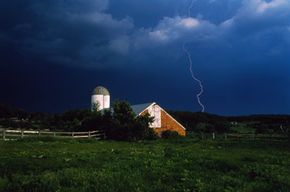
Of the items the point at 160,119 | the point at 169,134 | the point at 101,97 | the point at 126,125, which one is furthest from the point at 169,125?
the point at 101,97

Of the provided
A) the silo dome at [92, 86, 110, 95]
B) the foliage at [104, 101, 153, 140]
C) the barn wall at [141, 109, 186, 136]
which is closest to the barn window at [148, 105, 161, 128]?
the barn wall at [141, 109, 186, 136]

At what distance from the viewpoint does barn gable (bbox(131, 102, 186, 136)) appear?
7006 centimetres

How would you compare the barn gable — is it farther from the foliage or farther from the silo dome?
the silo dome

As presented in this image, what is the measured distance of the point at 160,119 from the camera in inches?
2800

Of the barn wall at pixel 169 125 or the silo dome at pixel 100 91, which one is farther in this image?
the silo dome at pixel 100 91

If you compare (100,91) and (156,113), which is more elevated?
(100,91)

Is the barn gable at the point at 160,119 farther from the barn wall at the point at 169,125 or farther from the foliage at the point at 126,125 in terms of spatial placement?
the foliage at the point at 126,125

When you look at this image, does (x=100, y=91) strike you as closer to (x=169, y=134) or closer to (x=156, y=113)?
(x=156, y=113)

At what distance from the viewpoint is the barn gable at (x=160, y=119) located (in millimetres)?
70062

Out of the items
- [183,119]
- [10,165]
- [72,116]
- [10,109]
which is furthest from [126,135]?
[10,109]

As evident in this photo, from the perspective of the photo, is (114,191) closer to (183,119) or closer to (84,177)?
(84,177)

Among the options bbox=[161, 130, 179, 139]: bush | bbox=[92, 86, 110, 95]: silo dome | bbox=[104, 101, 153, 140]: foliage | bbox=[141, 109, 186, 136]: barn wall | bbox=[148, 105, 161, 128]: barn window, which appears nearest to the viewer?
bbox=[104, 101, 153, 140]: foliage

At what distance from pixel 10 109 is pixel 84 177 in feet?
406

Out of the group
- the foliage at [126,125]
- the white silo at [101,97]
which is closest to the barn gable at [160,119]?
the foliage at [126,125]
